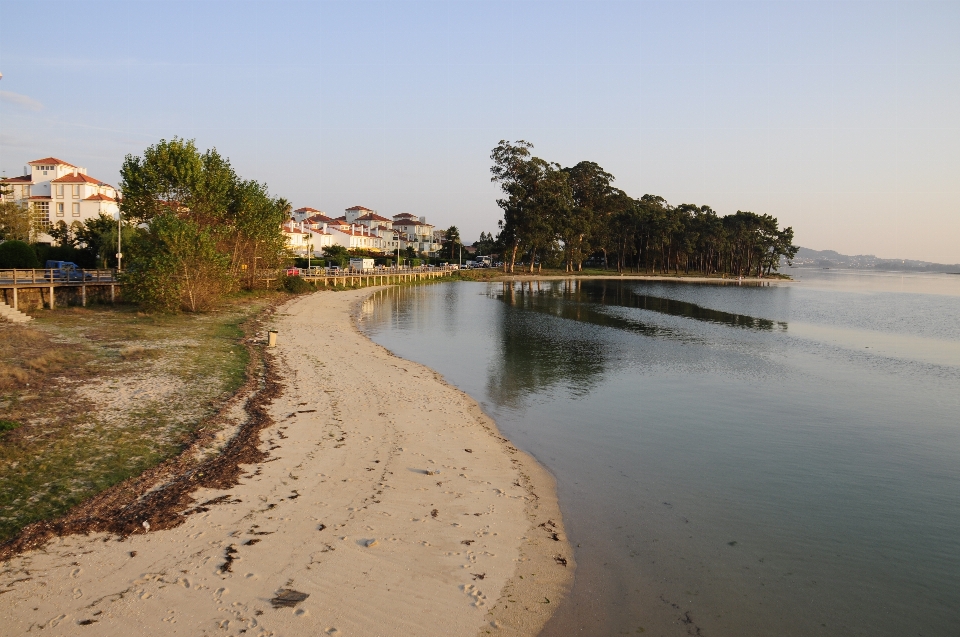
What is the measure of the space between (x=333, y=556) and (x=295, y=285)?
171ft

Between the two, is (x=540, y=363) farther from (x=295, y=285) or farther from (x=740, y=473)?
(x=295, y=285)

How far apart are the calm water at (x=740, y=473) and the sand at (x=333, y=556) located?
2.89 ft

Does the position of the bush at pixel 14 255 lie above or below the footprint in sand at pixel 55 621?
above

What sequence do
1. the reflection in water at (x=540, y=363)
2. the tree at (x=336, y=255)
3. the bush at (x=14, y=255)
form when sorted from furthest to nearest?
the tree at (x=336, y=255) → the bush at (x=14, y=255) → the reflection in water at (x=540, y=363)

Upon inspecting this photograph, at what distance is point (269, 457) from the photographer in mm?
11766

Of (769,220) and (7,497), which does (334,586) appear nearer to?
(7,497)

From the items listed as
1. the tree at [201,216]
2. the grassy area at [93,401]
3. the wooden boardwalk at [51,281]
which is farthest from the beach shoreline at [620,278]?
the grassy area at [93,401]

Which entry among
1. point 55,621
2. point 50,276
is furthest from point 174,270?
point 55,621

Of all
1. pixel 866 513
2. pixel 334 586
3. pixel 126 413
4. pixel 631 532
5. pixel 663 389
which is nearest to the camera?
pixel 334 586

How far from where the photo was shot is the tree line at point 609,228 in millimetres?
96000

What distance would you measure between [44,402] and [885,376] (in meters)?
28.5

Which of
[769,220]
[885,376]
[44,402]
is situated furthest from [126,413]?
[769,220]

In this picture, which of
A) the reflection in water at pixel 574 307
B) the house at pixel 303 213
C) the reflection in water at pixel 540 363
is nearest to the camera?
the reflection in water at pixel 540 363

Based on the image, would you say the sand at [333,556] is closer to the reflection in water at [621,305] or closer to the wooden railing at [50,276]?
the wooden railing at [50,276]
